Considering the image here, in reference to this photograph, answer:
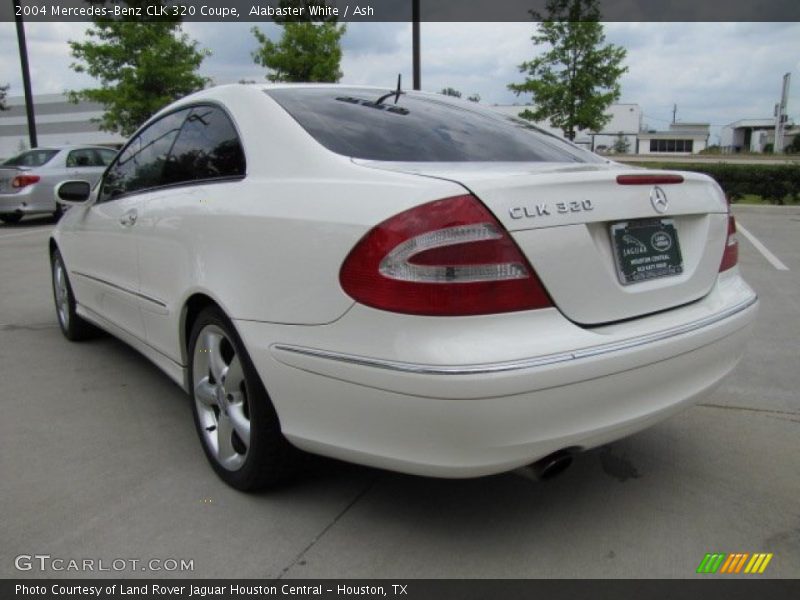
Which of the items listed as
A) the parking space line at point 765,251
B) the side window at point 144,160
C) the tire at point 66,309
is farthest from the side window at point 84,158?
the parking space line at point 765,251

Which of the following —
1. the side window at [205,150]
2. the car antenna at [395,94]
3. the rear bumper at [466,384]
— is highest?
the car antenna at [395,94]

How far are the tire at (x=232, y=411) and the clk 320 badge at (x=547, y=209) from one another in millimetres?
1075

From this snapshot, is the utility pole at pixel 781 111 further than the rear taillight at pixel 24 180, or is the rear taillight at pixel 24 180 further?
the utility pole at pixel 781 111

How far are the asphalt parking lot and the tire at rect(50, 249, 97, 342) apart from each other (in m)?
1.15

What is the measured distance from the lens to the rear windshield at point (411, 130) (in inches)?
101

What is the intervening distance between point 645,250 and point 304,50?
1857cm

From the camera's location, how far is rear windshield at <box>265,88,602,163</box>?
2.57m

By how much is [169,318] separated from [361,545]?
136 centimetres

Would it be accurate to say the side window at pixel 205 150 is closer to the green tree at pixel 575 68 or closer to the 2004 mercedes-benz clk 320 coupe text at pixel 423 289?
the 2004 mercedes-benz clk 320 coupe text at pixel 423 289

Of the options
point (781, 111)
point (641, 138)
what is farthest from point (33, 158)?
point (641, 138)

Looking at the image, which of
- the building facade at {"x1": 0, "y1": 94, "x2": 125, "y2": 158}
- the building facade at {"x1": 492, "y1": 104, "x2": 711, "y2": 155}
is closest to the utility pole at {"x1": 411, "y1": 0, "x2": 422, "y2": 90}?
the building facade at {"x1": 492, "y1": 104, "x2": 711, "y2": 155}
